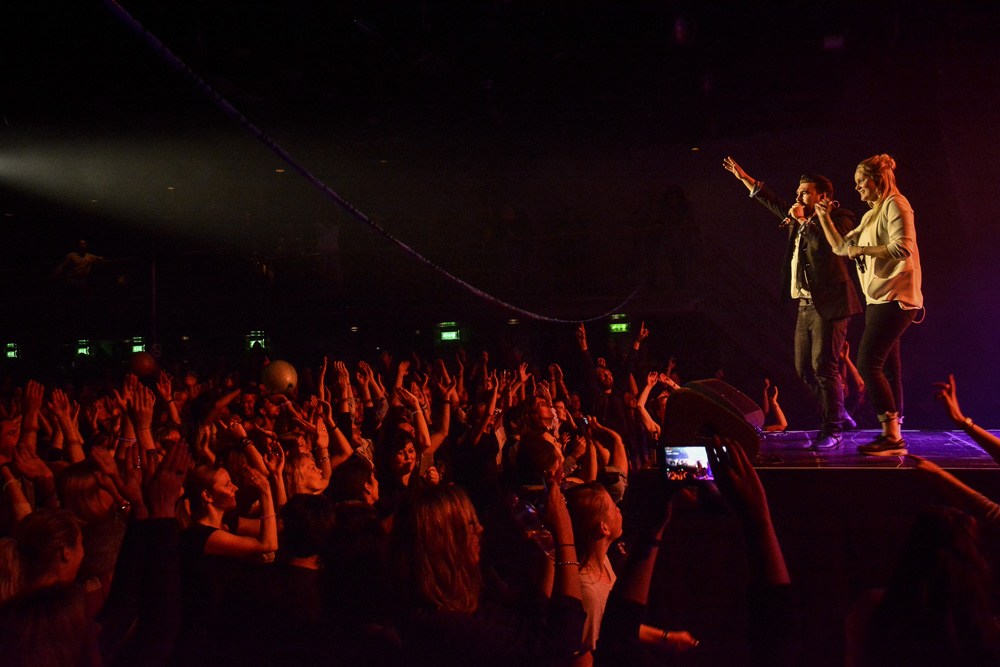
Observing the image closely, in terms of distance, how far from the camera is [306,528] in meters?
2.34

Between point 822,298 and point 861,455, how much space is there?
2.75 feet

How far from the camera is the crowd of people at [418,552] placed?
1491 millimetres

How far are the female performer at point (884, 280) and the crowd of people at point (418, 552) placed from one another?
0.6 inches

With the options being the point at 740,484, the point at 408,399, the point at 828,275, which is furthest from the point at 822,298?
the point at 740,484

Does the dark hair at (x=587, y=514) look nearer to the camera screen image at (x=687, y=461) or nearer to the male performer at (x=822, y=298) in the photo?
the camera screen image at (x=687, y=461)

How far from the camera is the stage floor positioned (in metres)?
2.93

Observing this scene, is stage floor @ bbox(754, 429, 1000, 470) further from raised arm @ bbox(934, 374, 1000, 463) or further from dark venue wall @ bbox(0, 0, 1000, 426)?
dark venue wall @ bbox(0, 0, 1000, 426)

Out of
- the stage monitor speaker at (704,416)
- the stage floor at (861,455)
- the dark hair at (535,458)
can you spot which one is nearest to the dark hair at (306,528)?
the dark hair at (535,458)

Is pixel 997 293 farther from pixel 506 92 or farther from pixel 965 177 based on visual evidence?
pixel 506 92

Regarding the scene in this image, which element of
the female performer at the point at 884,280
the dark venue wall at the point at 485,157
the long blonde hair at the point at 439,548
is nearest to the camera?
the long blonde hair at the point at 439,548

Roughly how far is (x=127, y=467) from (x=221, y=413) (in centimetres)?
364

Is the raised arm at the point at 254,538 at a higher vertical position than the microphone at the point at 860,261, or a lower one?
lower

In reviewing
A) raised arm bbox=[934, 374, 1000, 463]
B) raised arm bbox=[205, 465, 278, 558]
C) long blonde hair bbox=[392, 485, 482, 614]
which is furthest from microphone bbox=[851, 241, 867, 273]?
raised arm bbox=[205, 465, 278, 558]

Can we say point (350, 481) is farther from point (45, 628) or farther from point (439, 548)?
point (45, 628)
